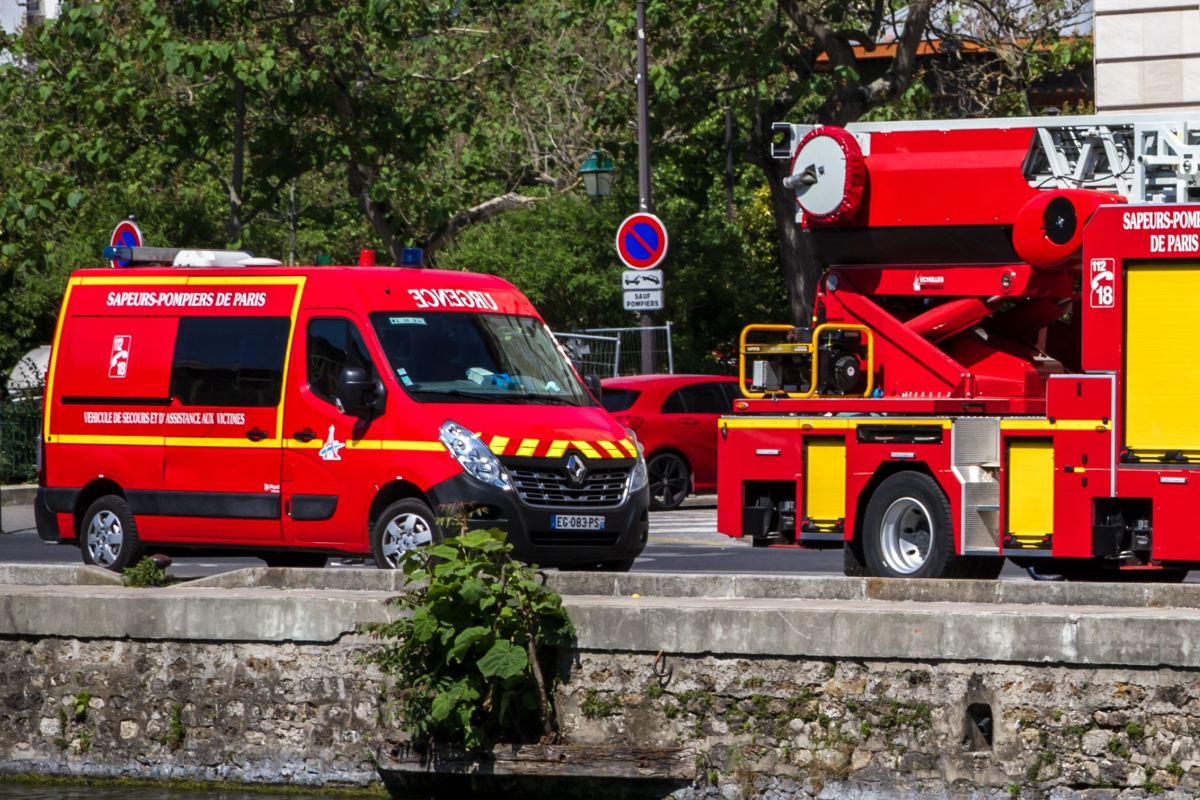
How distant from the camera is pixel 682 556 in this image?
17234mm

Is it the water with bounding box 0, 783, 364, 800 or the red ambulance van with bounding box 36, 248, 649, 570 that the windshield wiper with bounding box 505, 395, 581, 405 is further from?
the water with bounding box 0, 783, 364, 800

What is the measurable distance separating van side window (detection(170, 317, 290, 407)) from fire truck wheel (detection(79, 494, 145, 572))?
0.96 metres

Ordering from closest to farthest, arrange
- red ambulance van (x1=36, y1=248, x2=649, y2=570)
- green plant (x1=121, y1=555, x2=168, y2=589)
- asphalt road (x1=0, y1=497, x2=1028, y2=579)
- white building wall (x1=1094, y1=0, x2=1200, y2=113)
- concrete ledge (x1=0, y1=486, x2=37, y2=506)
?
green plant (x1=121, y1=555, x2=168, y2=589) → red ambulance van (x1=36, y1=248, x2=649, y2=570) → asphalt road (x1=0, y1=497, x2=1028, y2=579) → white building wall (x1=1094, y1=0, x2=1200, y2=113) → concrete ledge (x1=0, y1=486, x2=37, y2=506)

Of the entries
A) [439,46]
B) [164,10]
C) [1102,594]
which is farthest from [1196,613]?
[439,46]

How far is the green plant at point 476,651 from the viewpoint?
9.05m

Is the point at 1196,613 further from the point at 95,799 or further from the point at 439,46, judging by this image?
the point at 439,46

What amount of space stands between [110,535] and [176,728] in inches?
188

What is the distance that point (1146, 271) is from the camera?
1203 cm

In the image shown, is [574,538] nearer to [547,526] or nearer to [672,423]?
[547,526]

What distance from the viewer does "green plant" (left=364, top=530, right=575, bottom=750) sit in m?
9.05

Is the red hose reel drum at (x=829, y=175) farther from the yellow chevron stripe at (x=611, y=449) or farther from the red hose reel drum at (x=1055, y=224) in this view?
the yellow chevron stripe at (x=611, y=449)

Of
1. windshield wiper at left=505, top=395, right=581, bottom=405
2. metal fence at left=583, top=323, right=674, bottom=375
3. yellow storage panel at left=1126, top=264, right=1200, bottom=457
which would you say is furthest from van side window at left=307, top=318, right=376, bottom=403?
metal fence at left=583, top=323, right=674, bottom=375

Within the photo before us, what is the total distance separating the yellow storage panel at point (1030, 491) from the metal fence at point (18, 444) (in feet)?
52.6

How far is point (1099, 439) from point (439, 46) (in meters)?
21.6
